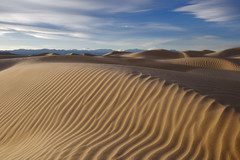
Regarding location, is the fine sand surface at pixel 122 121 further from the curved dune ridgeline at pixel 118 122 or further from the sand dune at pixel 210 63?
the sand dune at pixel 210 63

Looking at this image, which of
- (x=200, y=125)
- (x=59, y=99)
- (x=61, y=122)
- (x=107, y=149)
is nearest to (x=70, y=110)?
(x=61, y=122)

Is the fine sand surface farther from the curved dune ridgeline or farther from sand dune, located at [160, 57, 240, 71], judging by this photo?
sand dune, located at [160, 57, 240, 71]

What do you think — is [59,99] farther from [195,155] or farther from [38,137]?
[195,155]

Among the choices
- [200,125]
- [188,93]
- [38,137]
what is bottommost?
[38,137]

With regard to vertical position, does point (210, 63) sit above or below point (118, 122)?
above

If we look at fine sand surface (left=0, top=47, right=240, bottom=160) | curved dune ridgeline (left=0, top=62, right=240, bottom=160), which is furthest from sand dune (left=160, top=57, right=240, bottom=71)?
curved dune ridgeline (left=0, top=62, right=240, bottom=160)

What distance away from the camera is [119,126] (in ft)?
10.8

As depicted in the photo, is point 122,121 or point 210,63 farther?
point 210,63

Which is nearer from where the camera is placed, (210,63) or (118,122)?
(118,122)

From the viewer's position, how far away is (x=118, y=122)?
3367 millimetres

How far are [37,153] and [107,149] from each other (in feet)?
3.51

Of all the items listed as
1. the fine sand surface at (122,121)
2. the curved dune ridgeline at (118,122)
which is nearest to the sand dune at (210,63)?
the fine sand surface at (122,121)

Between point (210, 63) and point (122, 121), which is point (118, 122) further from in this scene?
point (210, 63)

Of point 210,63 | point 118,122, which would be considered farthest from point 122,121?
point 210,63
